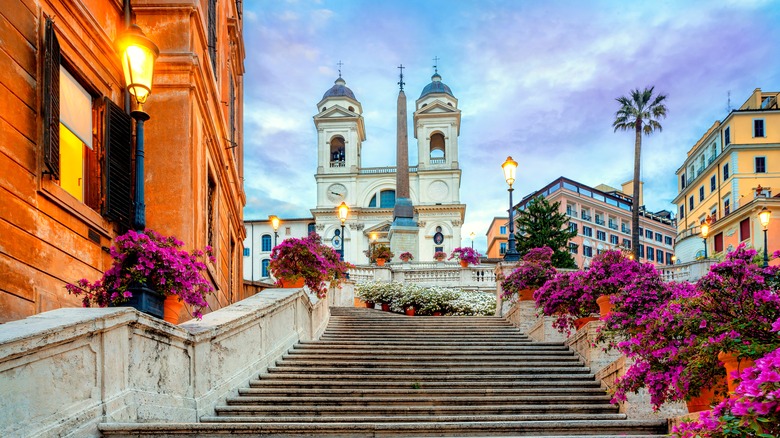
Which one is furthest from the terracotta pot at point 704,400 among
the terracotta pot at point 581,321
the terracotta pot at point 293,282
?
the terracotta pot at point 293,282

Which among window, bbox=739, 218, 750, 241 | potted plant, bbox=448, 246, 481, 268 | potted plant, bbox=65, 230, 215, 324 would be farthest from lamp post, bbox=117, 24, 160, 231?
window, bbox=739, 218, 750, 241

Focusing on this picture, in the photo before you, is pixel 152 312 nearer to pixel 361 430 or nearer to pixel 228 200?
pixel 361 430

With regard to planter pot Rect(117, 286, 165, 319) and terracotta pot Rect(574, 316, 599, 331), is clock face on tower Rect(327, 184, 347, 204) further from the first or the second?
planter pot Rect(117, 286, 165, 319)

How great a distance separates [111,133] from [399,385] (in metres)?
5.50

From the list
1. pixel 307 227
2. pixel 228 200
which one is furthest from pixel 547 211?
pixel 307 227

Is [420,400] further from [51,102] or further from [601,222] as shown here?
[601,222]

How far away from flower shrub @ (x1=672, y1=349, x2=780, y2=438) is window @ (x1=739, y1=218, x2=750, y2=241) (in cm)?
5464

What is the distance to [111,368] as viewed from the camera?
6238mm

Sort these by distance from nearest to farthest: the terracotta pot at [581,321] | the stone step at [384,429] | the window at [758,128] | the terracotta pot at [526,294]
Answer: the stone step at [384,429] → the terracotta pot at [581,321] → the terracotta pot at [526,294] → the window at [758,128]

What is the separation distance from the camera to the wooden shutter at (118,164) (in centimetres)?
992

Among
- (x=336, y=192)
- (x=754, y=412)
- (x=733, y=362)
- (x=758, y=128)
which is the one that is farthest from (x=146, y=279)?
(x=336, y=192)

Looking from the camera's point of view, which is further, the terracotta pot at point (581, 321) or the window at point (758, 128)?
the window at point (758, 128)

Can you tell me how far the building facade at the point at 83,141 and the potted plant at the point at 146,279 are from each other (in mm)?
746

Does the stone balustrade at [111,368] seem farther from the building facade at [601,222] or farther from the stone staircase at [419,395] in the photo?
the building facade at [601,222]
